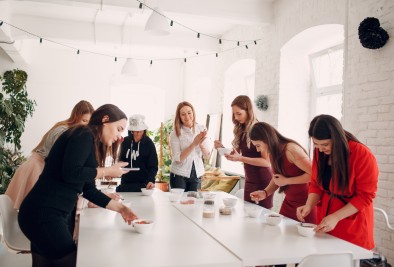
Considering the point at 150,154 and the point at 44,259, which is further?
the point at 150,154

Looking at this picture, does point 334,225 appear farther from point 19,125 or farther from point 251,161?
point 19,125

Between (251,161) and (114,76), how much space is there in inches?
253

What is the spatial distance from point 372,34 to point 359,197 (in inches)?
72.0

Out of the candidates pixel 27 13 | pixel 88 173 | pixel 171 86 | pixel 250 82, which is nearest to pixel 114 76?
pixel 171 86

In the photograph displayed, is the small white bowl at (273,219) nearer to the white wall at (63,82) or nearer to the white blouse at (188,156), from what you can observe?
the white blouse at (188,156)

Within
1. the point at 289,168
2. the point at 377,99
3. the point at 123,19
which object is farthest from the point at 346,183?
the point at 123,19

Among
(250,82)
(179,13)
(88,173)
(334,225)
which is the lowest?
(334,225)

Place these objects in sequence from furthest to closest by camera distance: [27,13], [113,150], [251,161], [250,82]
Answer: [250,82]
[27,13]
[251,161]
[113,150]

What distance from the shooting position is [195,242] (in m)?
1.87

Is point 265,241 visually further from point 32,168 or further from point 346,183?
point 32,168

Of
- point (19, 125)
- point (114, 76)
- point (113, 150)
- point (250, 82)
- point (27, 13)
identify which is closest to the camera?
point (113, 150)

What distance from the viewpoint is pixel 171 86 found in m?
9.45

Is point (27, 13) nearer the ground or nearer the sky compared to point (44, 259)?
nearer the sky

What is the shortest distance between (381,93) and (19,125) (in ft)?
15.1
